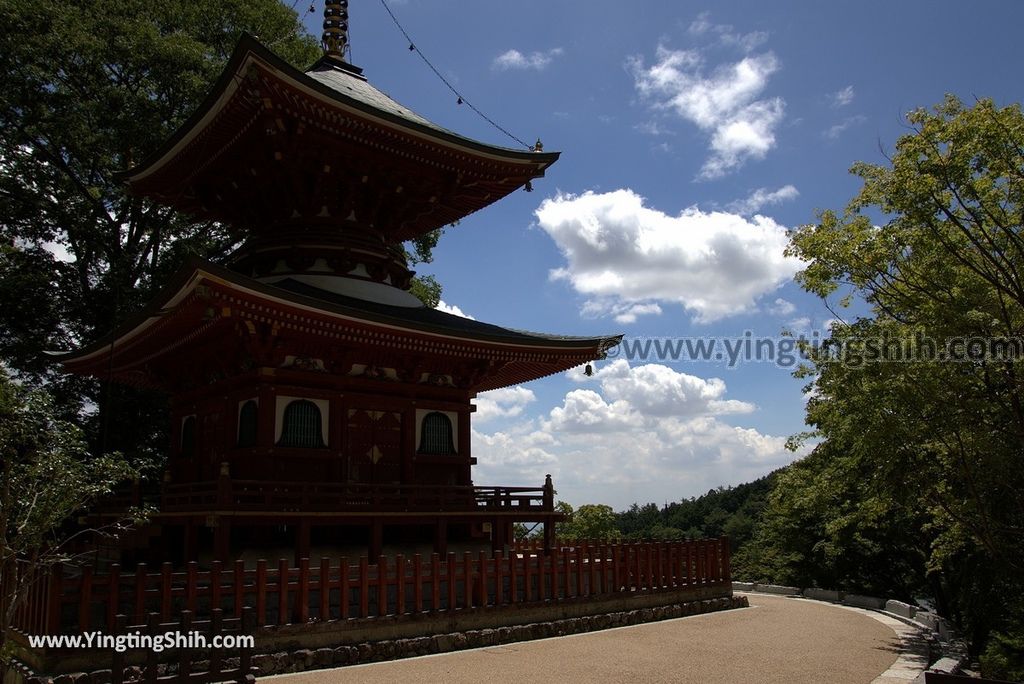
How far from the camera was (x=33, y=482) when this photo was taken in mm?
8805

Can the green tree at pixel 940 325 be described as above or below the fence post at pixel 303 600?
above

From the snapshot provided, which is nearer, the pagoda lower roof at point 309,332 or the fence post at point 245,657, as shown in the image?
the fence post at point 245,657

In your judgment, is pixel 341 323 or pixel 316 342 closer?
pixel 341 323

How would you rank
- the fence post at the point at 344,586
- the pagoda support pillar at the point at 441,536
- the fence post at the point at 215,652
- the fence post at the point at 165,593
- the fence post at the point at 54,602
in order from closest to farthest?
the fence post at the point at 215,652 → the fence post at the point at 54,602 → the fence post at the point at 165,593 → the fence post at the point at 344,586 → the pagoda support pillar at the point at 441,536

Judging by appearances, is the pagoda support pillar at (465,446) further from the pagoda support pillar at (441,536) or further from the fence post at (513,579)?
the fence post at (513,579)

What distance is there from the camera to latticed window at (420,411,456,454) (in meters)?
16.6

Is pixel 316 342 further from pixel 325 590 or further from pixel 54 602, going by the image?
pixel 54 602

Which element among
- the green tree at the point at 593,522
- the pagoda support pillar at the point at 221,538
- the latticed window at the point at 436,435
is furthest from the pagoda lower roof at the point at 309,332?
the green tree at the point at 593,522

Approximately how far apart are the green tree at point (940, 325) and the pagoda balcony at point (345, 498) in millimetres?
6962

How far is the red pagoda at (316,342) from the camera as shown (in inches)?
533

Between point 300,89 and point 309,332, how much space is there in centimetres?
456

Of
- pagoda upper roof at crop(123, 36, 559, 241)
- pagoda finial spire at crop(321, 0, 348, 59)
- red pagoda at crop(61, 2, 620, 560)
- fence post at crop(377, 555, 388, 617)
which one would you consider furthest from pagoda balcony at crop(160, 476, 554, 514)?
pagoda finial spire at crop(321, 0, 348, 59)

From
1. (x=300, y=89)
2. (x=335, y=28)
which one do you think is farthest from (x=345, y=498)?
(x=335, y=28)

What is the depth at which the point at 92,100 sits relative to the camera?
22.8 m
